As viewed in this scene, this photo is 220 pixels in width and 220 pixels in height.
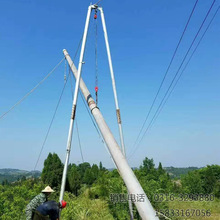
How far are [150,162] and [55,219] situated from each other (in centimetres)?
7295

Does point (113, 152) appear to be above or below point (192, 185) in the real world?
above

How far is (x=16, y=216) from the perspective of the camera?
55.9ft

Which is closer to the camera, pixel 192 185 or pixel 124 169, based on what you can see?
pixel 124 169

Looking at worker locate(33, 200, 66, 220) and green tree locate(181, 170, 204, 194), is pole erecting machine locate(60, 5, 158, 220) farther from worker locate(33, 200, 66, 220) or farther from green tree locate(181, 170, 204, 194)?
green tree locate(181, 170, 204, 194)

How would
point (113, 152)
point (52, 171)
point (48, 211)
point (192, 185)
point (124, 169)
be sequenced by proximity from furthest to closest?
point (192, 185), point (52, 171), point (48, 211), point (113, 152), point (124, 169)

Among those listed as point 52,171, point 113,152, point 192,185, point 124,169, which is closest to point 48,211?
point 113,152

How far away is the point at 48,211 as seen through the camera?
20.0 ft

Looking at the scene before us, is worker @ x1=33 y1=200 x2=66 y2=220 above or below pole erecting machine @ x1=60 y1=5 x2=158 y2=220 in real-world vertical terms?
below

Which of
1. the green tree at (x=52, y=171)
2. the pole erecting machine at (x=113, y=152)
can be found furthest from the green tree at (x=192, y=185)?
the pole erecting machine at (x=113, y=152)

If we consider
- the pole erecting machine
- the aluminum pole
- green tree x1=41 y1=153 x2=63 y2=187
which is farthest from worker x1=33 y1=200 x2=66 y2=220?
green tree x1=41 y1=153 x2=63 y2=187

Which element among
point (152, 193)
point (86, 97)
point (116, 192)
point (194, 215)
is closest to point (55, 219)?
point (86, 97)

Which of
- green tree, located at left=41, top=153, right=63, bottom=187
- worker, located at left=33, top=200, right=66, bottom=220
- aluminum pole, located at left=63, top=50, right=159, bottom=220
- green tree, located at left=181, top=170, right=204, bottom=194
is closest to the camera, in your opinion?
aluminum pole, located at left=63, top=50, right=159, bottom=220

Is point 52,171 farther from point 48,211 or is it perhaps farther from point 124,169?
point 124,169

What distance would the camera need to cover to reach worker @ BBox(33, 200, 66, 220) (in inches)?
241
